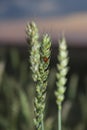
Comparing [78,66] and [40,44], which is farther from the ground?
[40,44]

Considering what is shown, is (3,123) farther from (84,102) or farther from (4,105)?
(4,105)

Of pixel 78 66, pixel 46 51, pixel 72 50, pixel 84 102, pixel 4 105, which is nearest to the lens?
pixel 46 51

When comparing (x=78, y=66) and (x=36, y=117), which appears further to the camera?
(x=78, y=66)

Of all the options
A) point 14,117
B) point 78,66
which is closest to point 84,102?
point 14,117

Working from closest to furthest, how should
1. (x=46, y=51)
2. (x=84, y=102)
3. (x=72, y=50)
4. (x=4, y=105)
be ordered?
(x=46, y=51) < (x=84, y=102) < (x=4, y=105) < (x=72, y=50)

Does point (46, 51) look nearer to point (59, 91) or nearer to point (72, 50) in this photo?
point (59, 91)

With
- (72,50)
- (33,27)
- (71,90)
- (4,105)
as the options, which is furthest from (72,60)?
(33,27)

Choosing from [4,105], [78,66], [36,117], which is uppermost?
[36,117]
